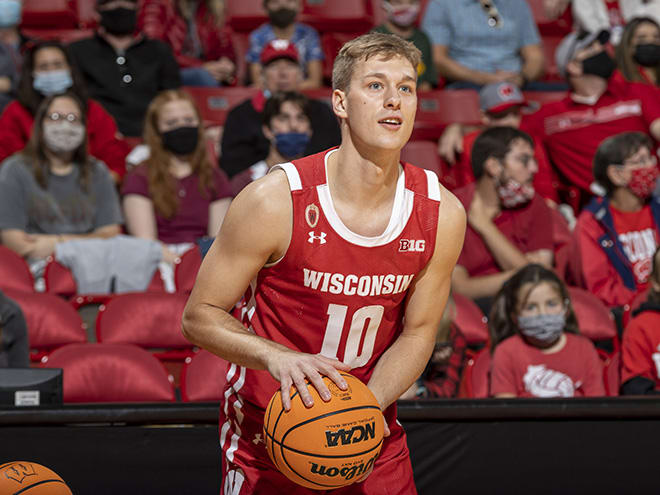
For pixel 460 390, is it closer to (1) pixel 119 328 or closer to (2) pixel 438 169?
(1) pixel 119 328

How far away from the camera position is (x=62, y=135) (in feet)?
19.5

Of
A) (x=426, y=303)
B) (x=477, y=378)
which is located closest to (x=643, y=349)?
(x=477, y=378)

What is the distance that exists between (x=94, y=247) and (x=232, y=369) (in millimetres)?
2774

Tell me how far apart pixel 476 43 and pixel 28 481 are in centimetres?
586

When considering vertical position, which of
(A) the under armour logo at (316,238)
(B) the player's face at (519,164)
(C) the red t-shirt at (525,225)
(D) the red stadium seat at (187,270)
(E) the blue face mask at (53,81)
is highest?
(E) the blue face mask at (53,81)

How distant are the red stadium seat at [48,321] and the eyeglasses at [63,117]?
1341mm

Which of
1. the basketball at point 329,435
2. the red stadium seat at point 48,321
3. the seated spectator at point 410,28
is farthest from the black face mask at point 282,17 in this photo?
the basketball at point 329,435

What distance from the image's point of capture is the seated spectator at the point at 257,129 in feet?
22.0

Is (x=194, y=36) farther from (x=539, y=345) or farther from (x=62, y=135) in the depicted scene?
(x=539, y=345)

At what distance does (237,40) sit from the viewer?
8.87m

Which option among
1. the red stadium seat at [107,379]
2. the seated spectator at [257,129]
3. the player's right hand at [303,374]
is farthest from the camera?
the seated spectator at [257,129]

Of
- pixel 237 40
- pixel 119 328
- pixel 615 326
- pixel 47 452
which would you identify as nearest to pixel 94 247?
pixel 119 328

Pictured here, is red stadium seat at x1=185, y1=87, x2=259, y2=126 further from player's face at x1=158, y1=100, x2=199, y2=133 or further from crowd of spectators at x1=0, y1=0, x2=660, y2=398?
player's face at x1=158, y1=100, x2=199, y2=133

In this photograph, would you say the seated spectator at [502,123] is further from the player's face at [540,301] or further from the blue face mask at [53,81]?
the blue face mask at [53,81]
